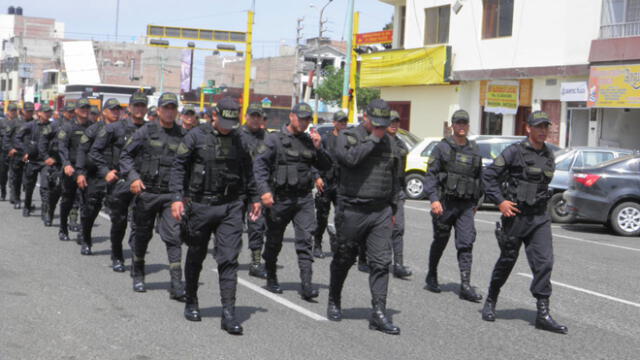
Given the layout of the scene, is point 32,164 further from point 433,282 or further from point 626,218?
point 626,218

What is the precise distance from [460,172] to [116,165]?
400 centimetres

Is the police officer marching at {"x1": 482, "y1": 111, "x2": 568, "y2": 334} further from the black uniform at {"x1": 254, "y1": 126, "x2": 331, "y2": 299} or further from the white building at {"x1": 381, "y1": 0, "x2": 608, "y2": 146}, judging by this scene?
the white building at {"x1": 381, "y1": 0, "x2": 608, "y2": 146}

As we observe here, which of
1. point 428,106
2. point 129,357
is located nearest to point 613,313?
point 129,357

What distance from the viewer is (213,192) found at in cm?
685

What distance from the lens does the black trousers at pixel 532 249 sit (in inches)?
287

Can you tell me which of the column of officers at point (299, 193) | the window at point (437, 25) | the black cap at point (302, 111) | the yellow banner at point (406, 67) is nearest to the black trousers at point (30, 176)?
the column of officers at point (299, 193)

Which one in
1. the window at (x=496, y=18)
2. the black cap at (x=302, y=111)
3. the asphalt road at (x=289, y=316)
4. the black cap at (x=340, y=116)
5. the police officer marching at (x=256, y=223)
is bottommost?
the asphalt road at (x=289, y=316)

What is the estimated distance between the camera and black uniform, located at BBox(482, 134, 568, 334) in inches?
288

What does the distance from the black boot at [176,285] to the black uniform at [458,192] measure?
8.59 feet

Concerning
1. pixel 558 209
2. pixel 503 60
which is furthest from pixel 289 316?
pixel 503 60

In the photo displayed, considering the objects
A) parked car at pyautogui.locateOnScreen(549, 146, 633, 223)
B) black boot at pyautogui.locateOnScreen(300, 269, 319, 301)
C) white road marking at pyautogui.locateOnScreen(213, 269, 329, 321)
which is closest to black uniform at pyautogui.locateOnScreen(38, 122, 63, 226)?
white road marking at pyautogui.locateOnScreen(213, 269, 329, 321)

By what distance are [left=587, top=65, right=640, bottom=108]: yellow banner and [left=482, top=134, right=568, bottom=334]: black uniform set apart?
1765 cm

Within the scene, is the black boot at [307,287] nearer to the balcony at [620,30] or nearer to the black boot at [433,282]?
the black boot at [433,282]

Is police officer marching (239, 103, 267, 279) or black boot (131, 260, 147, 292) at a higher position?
police officer marching (239, 103, 267, 279)
